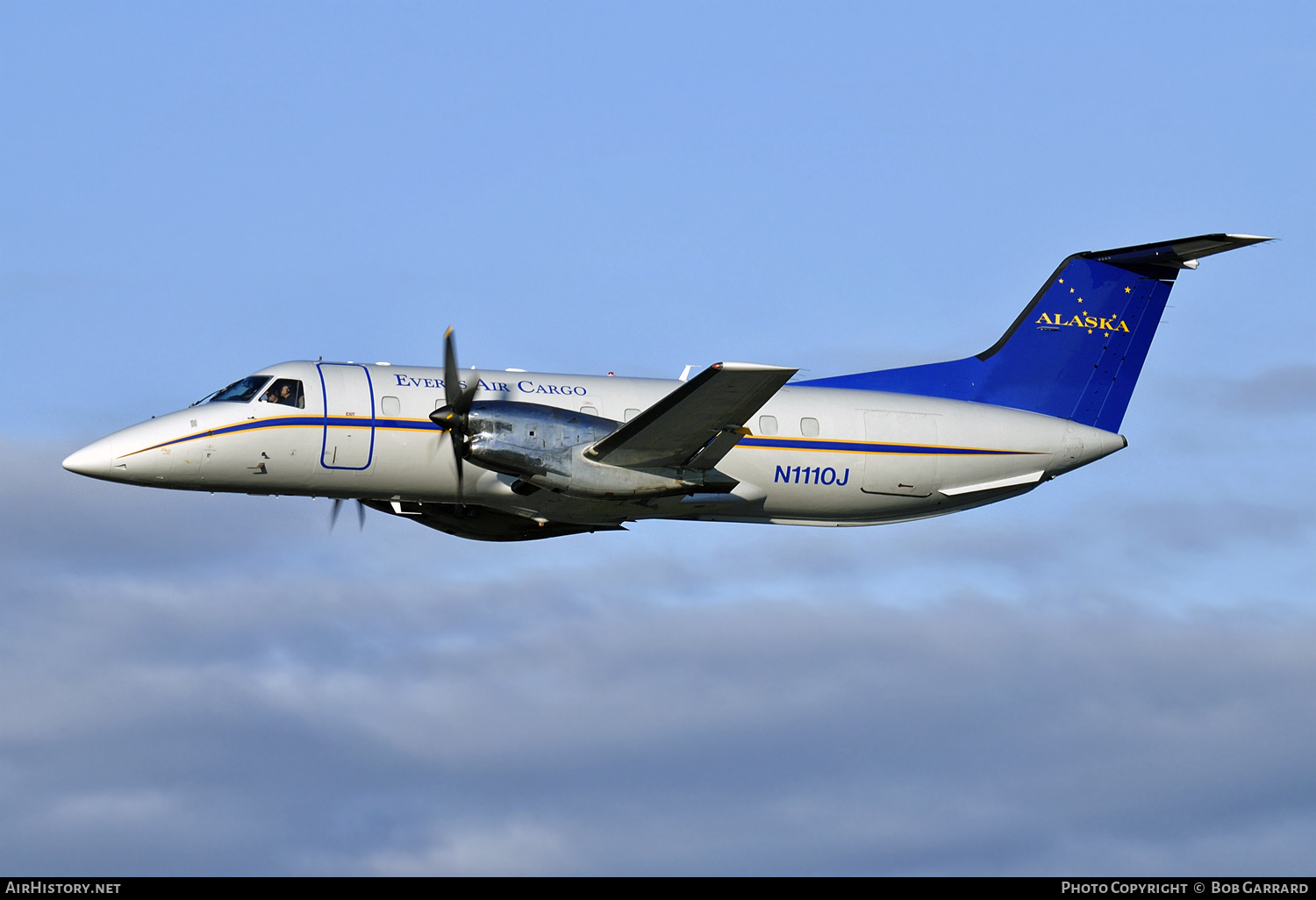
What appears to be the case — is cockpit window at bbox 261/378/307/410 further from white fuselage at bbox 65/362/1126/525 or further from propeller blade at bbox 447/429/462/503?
propeller blade at bbox 447/429/462/503

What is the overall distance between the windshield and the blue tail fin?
1052cm

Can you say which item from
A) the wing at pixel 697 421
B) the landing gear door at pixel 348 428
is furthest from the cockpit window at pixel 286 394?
the wing at pixel 697 421

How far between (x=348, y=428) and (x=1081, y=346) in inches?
528

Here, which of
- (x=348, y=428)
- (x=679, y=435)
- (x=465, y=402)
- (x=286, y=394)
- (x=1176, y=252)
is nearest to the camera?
(x=465, y=402)

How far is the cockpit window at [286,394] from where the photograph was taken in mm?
25281

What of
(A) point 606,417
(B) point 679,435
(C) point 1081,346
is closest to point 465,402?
(A) point 606,417

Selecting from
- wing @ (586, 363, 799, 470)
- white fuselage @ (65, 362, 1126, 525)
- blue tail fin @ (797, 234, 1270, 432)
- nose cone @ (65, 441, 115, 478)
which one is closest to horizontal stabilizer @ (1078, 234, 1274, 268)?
blue tail fin @ (797, 234, 1270, 432)

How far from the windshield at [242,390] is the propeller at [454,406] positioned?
2.73 m

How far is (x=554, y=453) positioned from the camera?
24.6 m

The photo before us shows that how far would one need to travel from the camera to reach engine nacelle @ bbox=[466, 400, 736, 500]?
958 inches

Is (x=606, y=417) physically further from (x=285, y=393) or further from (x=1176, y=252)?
(x=1176, y=252)

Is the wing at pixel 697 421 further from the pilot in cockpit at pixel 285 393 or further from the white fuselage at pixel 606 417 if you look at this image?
the pilot in cockpit at pixel 285 393
